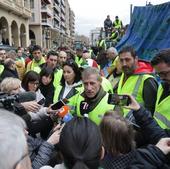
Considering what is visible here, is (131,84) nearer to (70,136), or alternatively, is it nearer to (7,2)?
(70,136)

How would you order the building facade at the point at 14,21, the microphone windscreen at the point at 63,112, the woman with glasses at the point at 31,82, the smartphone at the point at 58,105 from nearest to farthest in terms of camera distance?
the microphone windscreen at the point at 63,112, the smartphone at the point at 58,105, the woman with glasses at the point at 31,82, the building facade at the point at 14,21

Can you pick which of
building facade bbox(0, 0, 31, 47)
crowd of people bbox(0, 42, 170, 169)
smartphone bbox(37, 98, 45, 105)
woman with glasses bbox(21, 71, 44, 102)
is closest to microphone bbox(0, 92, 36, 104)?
crowd of people bbox(0, 42, 170, 169)

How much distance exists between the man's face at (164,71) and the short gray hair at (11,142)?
1893 mm

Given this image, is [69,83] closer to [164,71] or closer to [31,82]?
[31,82]

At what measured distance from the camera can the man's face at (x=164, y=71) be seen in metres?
3.02

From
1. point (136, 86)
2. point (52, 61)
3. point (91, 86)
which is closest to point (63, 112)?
point (91, 86)

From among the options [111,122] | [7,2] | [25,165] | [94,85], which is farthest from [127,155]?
[7,2]

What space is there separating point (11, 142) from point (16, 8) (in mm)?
42186

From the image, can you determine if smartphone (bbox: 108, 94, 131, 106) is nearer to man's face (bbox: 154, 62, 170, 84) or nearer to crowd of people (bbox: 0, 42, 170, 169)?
crowd of people (bbox: 0, 42, 170, 169)

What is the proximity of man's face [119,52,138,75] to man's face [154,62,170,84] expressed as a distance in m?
0.87

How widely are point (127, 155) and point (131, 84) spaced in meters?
1.65

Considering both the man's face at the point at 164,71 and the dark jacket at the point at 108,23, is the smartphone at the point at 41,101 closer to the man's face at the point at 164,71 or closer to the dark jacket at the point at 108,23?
the man's face at the point at 164,71

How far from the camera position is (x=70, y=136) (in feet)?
6.07

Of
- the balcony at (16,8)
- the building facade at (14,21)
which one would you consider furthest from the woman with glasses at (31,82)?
the balcony at (16,8)
